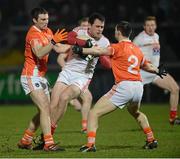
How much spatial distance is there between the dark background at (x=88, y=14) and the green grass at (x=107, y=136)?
8.78 ft

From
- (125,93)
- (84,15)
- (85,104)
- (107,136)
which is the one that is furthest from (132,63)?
(84,15)

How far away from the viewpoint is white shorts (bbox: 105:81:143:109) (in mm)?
12047

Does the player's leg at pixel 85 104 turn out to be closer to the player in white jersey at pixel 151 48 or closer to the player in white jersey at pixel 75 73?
the player in white jersey at pixel 75 73

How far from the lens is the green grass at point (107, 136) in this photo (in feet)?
38.2

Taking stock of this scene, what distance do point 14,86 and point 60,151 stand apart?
522 inches

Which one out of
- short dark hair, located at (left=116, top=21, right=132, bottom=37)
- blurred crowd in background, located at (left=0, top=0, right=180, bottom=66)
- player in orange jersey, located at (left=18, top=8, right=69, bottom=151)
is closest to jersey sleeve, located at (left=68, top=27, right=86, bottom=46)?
player in orange jersey, located at (left=18, top=8, right=69, bottom=151)

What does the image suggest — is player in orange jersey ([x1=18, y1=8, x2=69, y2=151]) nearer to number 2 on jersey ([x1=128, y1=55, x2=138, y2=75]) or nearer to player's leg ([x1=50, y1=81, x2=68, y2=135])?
player's leg ([x1=50, y1=81, x2=68, y2=135])

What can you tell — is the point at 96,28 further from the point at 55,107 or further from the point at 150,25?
the point at 150,25

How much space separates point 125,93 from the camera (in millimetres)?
12055

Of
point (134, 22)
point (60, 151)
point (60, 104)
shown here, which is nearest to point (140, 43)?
point (60, 104)

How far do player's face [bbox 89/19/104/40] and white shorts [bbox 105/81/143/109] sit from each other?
1.28 metres

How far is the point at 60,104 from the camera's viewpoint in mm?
12992

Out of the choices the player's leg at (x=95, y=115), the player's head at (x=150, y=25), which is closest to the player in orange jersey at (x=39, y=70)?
the player's leg at (x=95, y=115)

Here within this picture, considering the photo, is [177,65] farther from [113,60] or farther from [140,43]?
[113,60]
